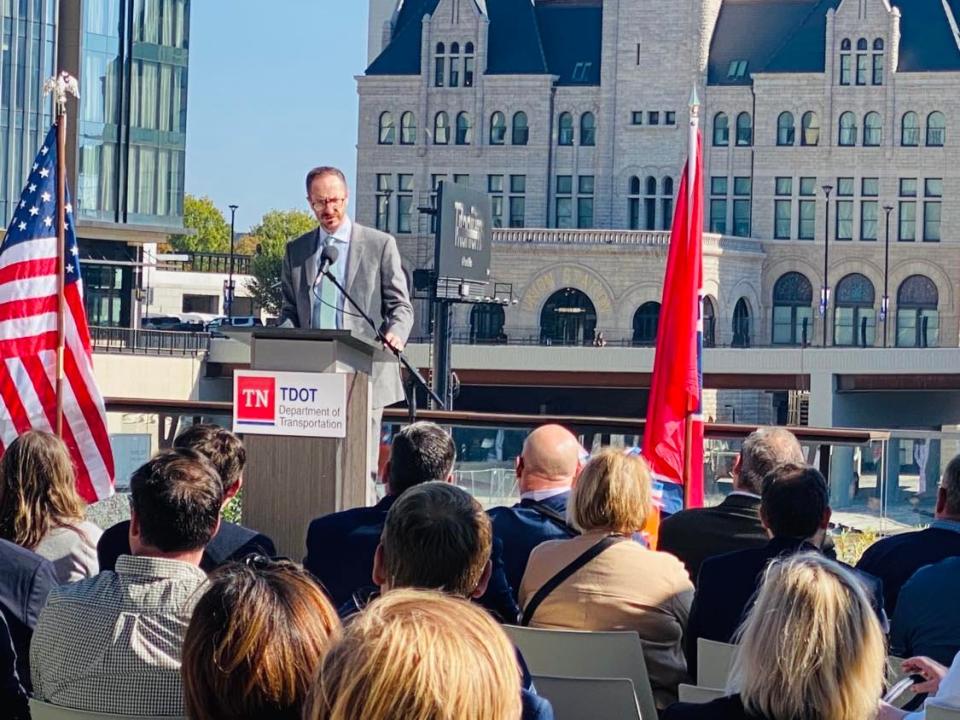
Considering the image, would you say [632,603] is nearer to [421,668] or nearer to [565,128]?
[421,668]

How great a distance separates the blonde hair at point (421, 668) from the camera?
231 cm

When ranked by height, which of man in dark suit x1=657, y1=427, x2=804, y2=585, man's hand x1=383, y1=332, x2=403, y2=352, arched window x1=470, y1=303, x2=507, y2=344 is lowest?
man in dark suit x1=657, y1=427, x2=804, y2=585

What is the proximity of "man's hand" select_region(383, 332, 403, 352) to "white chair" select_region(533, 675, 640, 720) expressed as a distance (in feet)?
12.9

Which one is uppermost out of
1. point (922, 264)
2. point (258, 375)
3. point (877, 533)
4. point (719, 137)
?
point (719, 137)

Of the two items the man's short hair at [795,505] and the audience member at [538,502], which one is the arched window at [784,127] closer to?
the audience member at [538,502]

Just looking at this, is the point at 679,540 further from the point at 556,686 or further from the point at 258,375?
the point at 556,686

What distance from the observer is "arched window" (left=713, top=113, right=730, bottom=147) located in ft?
244

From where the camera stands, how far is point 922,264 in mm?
70938

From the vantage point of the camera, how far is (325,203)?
7867 mm

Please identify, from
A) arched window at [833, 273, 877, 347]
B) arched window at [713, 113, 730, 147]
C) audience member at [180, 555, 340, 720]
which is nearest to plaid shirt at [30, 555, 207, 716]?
audience member at [180, 555, 340, 720]

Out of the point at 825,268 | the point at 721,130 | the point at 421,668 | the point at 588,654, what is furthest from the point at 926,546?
the point at 721,130

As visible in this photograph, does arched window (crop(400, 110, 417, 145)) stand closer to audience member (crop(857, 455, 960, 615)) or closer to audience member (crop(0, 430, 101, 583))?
audience member (crop(857, 455, 960, 615))

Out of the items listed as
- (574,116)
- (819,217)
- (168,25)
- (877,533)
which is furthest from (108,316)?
(877,533)

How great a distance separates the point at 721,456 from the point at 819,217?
213ft
